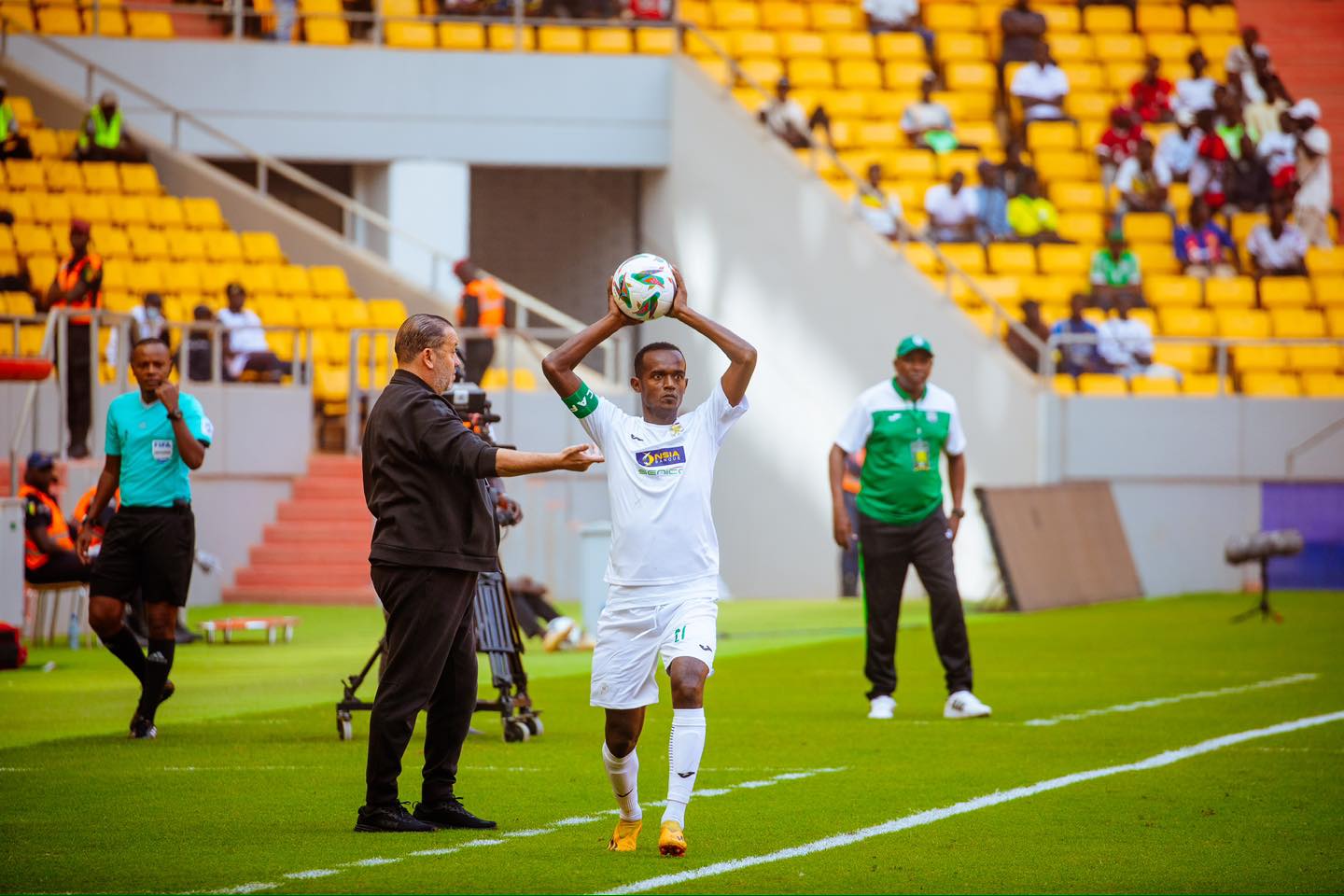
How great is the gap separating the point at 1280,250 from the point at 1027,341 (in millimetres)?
4370

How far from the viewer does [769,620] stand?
22.1 m

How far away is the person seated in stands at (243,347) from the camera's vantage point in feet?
79.3

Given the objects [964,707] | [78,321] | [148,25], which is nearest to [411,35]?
A: [148,25]

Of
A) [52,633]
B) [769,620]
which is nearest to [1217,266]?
[769,620]

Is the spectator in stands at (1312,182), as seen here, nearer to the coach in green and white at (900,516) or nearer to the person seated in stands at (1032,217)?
the person seated in stands at (1032,217)

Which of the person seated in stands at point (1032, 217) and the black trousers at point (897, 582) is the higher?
the person seated in stands at point (1032, 217)

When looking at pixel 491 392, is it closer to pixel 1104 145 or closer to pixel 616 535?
pixel 1104 145

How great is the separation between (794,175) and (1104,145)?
4.59 metres

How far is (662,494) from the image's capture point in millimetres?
8133

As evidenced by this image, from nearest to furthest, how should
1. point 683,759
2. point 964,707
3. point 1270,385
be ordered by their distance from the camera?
point 683,759
point 964,707
point 1270,385

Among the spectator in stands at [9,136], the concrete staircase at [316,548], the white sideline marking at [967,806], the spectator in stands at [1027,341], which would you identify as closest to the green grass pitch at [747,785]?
the white sideline marking at [967,806]

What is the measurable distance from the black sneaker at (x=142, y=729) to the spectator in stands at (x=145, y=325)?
9458mm

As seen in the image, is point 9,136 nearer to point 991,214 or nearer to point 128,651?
point 991,214

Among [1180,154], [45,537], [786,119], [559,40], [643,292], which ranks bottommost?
[45,537]
